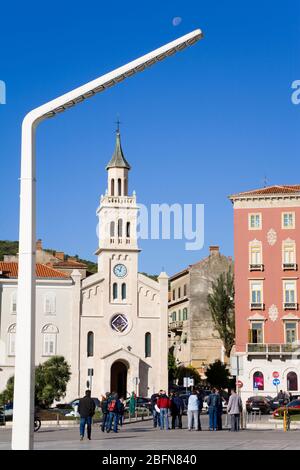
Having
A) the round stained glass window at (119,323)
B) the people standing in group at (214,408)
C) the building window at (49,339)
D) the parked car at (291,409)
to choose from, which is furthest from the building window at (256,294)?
the people standing in group at (214,408)

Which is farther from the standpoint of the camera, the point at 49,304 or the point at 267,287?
the point at 49,304

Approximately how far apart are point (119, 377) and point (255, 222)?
18838 millimetres

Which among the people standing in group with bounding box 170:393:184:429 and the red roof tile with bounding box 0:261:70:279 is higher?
the red roof tile with bounding box 0:261:70:279

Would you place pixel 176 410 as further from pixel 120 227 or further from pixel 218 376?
pixel 120 227

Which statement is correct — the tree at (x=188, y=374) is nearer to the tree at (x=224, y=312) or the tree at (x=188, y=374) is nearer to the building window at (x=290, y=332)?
the tree at (x=224, y=312)

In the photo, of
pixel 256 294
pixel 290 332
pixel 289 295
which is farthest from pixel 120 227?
pixel 290 332

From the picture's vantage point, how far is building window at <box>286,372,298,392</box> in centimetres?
6569

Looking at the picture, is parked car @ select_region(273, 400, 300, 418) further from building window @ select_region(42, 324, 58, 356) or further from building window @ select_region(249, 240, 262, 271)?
building window @ select_region(42, 324, 58, 356)

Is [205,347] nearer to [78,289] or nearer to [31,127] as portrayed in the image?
[78,289]

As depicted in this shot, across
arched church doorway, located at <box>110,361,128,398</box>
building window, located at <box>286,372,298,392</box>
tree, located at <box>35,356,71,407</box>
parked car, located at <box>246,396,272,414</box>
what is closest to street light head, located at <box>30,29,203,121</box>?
parked car, located at <box>246,396,272,414</box>

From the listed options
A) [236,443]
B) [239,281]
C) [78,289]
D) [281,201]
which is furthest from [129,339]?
[236,443]

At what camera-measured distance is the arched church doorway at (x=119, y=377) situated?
7388cm

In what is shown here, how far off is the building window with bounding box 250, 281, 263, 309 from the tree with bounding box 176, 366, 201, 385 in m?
17.4

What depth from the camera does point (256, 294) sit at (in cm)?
6694
